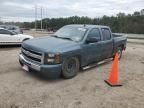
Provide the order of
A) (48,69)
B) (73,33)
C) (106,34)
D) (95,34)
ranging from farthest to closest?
(106,34)
(95,34)
(73,33)
(48,69)

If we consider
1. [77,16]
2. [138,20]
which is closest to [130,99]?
[138,20]

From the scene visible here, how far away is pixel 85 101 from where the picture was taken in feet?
13.6

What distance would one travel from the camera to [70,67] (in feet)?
18.4

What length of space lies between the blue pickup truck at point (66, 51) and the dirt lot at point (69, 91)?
363 mm

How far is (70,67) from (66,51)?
2.13 ft

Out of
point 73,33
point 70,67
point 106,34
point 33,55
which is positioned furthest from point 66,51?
point 106,34

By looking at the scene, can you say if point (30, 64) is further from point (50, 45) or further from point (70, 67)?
point (70, 67)

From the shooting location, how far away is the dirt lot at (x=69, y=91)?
13.1 ft

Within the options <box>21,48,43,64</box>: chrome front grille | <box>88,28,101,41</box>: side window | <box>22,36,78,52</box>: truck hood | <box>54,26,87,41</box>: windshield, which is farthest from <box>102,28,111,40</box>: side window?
<box>21,48,43,64</box>: chrome front grille

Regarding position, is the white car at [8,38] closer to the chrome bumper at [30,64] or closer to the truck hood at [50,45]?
the chrome bumper at [30,64]

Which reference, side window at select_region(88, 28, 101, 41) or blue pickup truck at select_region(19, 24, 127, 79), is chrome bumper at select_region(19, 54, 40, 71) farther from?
side window at select_region(88, 28, 101, 41)

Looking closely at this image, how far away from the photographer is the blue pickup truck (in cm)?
500

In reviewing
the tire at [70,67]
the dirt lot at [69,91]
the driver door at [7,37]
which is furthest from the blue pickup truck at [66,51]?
the driver door at [7,37]

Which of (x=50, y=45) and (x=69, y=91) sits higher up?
(x=50, y=45)
